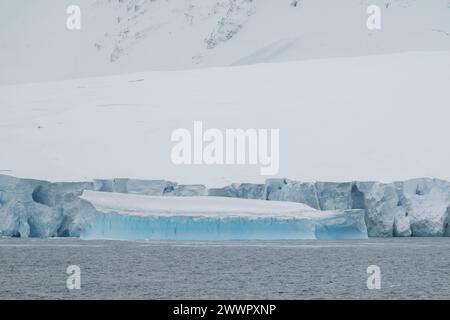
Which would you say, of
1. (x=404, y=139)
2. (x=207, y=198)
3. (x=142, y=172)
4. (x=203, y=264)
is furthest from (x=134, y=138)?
(x=203, y=264)

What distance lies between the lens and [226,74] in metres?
49.7

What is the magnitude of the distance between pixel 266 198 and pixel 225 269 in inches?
295

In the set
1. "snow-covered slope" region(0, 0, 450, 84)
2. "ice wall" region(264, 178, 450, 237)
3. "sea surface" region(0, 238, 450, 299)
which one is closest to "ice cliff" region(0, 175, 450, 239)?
"ice wall" region(264, 178, 450, 237)

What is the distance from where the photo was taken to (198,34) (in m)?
69.9

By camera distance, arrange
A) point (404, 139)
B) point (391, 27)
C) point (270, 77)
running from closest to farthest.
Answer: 1. point (404, 139)
2. point (270, 77)
3. point (391, 27)

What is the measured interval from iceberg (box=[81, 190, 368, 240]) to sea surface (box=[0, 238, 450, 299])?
309 millimetres

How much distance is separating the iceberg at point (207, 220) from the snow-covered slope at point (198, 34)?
30496 millimetres

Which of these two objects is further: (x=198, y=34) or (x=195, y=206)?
(x=198, y=34)

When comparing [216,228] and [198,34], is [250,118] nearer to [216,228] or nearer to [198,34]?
[216,228]

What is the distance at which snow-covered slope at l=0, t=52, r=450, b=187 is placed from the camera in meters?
33.6

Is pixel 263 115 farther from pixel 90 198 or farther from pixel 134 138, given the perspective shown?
pixel 90 198

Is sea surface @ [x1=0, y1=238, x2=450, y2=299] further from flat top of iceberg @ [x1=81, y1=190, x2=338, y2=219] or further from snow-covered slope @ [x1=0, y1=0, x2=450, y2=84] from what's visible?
snow-covered slope @ [x1=0, y1=0, x2=450, y2=84]

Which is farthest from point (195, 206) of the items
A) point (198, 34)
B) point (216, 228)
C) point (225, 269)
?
point (198, 34)
